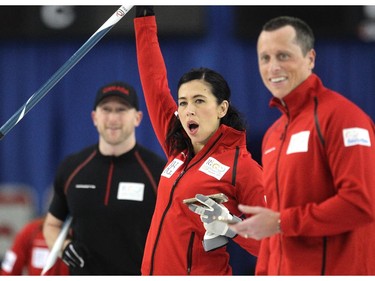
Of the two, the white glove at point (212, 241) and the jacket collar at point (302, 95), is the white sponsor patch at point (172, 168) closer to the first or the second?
the white glove at point (212, 241)

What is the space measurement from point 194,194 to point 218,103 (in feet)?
1.86

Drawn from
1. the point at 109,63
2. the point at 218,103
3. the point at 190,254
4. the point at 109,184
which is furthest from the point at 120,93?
the point at 109,63

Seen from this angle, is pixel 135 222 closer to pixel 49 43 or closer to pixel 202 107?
pixel 202 107

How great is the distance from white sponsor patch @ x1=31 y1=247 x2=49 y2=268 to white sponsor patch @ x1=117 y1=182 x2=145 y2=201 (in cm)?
148

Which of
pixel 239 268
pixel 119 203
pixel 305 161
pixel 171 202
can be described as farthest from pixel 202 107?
pixel 239 268

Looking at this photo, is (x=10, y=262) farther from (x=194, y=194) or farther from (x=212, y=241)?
(x=212, y=241)

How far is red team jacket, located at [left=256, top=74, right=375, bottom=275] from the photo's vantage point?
334 cm

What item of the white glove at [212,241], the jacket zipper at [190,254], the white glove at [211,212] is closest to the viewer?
the white glove at [211,212]

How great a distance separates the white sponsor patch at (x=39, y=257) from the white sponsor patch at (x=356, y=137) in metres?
4.05

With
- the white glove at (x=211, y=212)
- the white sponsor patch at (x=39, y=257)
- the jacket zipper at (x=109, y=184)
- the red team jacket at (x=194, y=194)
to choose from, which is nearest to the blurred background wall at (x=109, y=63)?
the white sponsor patch at (x=39, y=257)

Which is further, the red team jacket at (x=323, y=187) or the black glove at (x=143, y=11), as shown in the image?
the black glove at (x=143, y=11)

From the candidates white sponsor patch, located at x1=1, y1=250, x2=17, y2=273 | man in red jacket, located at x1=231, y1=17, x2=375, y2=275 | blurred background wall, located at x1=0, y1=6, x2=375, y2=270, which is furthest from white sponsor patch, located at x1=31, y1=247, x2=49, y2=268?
man in red jacket, located at x1=231, y1=17, x2=375, y2=275

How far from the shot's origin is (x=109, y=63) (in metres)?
9.60

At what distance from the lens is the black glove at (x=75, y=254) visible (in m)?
5.61
